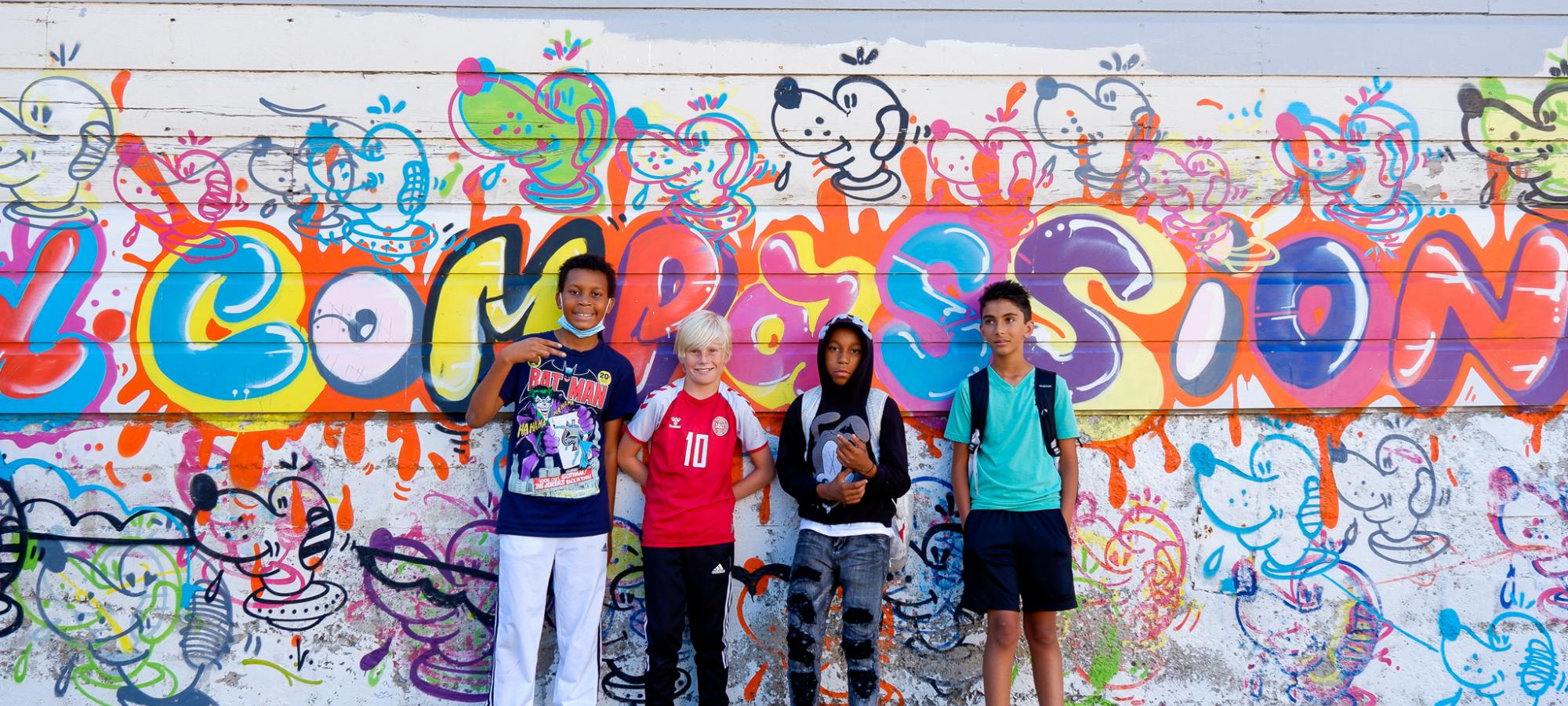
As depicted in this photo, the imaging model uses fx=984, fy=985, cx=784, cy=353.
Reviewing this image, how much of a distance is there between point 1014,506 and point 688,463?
4.33 ft

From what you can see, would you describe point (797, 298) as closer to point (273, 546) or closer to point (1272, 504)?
point (1272, 504)

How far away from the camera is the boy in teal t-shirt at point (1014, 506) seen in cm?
390

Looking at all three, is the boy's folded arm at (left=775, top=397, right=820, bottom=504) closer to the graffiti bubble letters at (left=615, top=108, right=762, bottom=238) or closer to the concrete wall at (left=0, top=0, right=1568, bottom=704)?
the concrete wall at (left=0, top=0, right=1568, bottom=704)

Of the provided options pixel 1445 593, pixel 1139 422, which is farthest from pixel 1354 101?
pixel 1445 593

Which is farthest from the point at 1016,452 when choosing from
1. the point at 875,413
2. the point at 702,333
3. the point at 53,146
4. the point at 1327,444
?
the point at 53,146

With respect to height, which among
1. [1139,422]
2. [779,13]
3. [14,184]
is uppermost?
[779,13]

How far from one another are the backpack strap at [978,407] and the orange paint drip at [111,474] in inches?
140

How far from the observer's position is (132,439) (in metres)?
4.15

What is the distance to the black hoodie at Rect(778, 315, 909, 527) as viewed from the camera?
3.93 metres

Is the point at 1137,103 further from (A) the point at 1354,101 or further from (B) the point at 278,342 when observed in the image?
(B) the point at 278,342

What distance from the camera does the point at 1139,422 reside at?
426cm

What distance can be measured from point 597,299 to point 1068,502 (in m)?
2.09

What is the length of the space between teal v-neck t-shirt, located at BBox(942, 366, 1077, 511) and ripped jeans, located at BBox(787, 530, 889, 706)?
1.60 ft

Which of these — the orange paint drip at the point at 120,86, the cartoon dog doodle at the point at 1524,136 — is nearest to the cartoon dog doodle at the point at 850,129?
the cartoon dog doodle at the point at 1524,136
